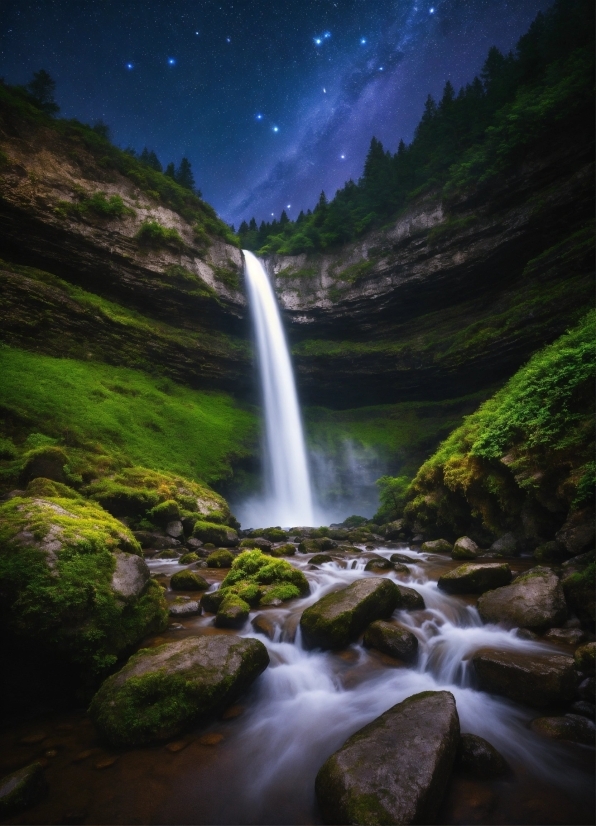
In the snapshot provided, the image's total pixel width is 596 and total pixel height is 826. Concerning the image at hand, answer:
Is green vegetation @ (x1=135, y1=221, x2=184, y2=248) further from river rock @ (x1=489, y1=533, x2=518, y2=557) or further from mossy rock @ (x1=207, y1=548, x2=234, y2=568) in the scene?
river rock @ (x1=489, y1=533, x2=518, y2=557)

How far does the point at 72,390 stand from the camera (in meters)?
16.9

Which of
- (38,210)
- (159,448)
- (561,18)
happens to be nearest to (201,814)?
(159,448)

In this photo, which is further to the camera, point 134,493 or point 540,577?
point 134,493

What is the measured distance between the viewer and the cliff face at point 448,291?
61.7 feet

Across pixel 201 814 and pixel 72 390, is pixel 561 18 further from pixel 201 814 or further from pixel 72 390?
pixel 201 814

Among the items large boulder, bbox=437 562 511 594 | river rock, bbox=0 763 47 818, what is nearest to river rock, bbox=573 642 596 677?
large boulder, bbox=437 562 511 594

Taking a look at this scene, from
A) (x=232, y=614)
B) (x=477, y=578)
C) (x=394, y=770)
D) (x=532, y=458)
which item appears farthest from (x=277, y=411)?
A: (x=394, y=770)

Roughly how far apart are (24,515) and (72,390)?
14.6 m

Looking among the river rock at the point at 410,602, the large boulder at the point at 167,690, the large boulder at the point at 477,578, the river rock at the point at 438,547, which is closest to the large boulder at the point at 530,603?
the large boulder at the point at 477,578

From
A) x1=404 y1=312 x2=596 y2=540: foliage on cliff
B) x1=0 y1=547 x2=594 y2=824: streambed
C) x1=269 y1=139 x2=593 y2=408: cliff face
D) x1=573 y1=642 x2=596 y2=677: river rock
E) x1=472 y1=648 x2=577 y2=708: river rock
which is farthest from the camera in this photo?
x1=269 y1=139 x2=593 y2=408: cliff face

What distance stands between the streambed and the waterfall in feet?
62.8

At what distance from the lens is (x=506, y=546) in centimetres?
889

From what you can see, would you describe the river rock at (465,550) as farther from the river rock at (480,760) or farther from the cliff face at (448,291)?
the cliff face at (448,291)

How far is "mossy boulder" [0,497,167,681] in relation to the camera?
11.3 ft
